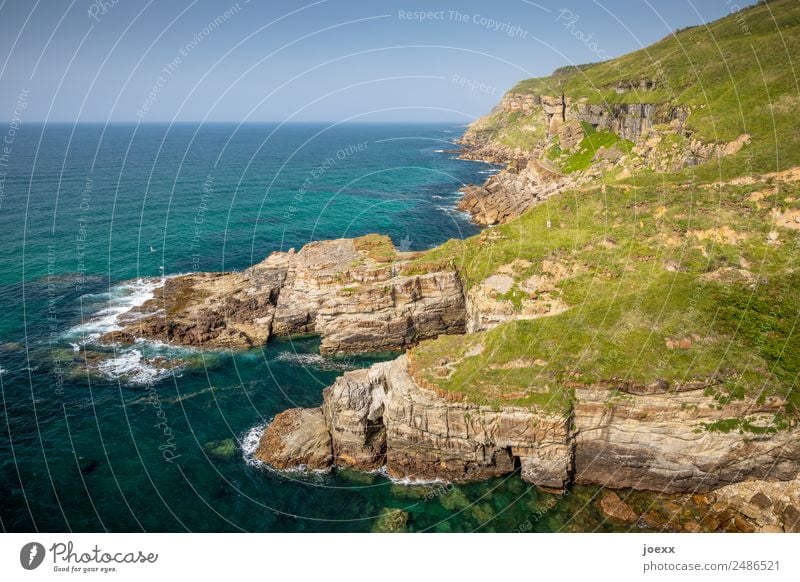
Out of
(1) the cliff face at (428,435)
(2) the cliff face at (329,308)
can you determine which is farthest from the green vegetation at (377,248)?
(1) the cliff face at (428,435)

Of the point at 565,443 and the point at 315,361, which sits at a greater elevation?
the point at 565,443

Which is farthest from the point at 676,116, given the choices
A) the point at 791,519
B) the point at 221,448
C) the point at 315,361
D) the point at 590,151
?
the point at 221,448

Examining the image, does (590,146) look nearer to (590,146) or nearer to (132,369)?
(590,146)

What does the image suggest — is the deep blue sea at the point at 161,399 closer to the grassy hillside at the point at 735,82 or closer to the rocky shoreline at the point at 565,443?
the rocky shoreline at the point at 565,443

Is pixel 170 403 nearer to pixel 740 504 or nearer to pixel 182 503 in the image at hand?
pixel 182 503

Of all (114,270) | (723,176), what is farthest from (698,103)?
(114,270)
